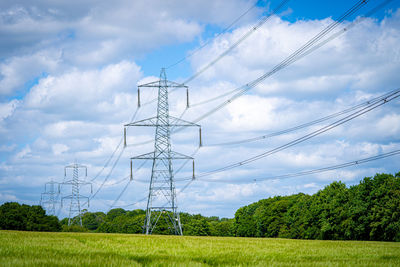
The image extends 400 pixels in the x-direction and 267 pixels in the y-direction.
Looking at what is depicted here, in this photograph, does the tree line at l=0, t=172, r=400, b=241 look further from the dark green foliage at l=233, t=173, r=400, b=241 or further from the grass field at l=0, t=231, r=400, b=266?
the grass field at l=0, t=231, r=400, b=266

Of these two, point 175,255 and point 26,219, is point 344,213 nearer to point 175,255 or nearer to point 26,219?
point 26,219

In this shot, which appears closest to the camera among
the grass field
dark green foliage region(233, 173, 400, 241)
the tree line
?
the grass field

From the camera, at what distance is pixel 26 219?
309 ft

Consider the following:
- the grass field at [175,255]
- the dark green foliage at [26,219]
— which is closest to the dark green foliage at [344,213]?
the grass field at [175,255]

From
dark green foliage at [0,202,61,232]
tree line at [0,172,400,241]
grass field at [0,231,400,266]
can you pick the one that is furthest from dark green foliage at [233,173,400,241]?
dark green foliage at [0,202,61,232]

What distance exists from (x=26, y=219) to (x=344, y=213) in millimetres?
68998

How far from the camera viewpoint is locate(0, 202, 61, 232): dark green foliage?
93062 millimetres

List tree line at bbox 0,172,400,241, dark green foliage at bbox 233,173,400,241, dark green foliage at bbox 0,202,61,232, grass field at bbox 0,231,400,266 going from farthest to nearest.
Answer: dark green foliage at bbox 0,202,61,232, tree line at bbox 0,172,400,241, dark green foliage at bbox 233,173,400,241, grass field at bbox 0,231,400,266

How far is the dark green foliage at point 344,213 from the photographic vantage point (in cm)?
7519

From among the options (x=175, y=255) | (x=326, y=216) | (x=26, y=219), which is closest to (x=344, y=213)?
(x=326, y=216)

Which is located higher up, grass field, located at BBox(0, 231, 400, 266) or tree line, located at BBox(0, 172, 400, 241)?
tree line, located at BBox(0, 172, 400, 241)

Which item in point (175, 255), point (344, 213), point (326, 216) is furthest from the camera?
point (326, 216)

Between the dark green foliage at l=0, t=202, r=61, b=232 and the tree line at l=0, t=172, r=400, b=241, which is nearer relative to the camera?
the tree line at l=0, t=172, r=400, b=241

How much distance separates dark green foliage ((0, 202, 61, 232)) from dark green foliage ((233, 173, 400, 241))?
59.4m
